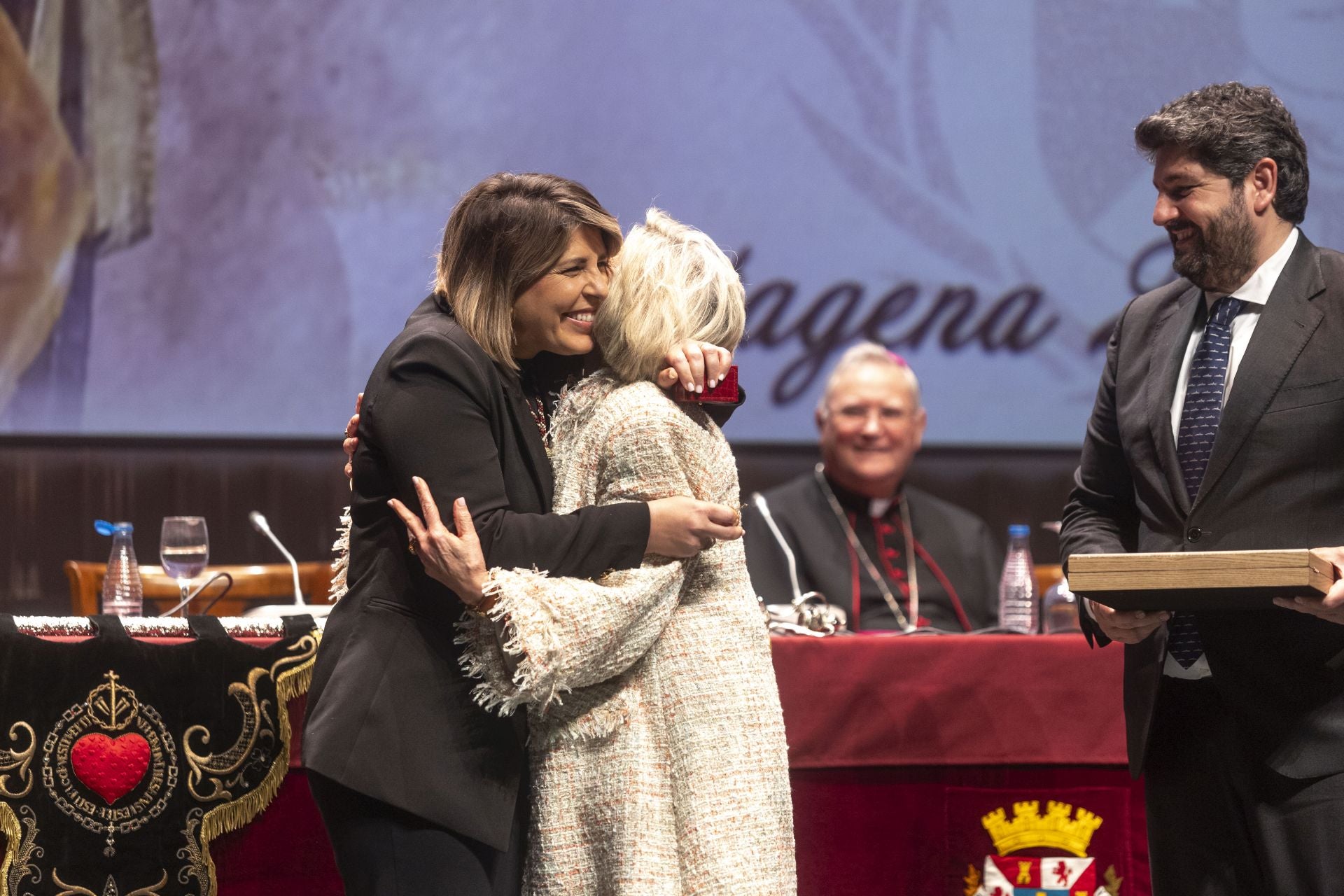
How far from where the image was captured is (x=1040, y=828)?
9.48 ft

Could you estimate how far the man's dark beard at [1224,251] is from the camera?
2.17 meters

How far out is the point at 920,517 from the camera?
464 centimetres

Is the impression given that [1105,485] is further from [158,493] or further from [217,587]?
[158,493]

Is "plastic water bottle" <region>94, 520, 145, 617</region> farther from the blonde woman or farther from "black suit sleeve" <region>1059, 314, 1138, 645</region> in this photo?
"black suit sleeve" <region>1059, 314, 1138, 645</region>

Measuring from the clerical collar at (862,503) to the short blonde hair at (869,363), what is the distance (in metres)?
0.25

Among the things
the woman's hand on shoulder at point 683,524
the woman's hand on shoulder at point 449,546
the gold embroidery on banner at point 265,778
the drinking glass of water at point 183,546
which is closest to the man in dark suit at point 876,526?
the drinking glass of water at point 183,546

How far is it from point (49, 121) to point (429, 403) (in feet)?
12.8

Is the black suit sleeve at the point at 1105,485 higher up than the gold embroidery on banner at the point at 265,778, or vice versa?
the black suit sleeve at the point at 1105,485

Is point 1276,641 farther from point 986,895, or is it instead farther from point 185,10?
point 185,10

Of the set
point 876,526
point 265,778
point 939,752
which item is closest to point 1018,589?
point 876,526

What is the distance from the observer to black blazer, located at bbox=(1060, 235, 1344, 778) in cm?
205

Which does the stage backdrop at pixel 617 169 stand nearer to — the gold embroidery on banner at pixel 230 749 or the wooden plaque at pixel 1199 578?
the gold embroidery on banner at pixel 230 749

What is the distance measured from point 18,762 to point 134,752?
7.4 inches

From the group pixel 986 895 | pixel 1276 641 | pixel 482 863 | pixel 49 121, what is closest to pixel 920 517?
pixel 986 895
